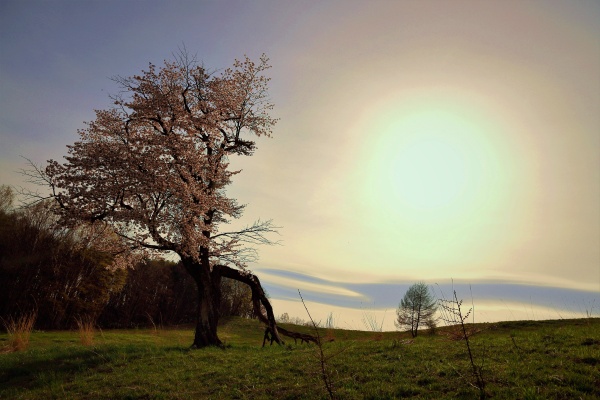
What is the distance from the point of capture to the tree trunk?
23922 mm

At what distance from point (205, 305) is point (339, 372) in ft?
46.6

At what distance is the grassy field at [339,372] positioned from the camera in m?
9.70

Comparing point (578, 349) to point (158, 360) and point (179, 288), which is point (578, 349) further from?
point (179, 288)

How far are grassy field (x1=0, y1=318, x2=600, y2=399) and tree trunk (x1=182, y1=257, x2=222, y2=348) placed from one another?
3761 millimetres

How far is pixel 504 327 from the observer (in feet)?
117

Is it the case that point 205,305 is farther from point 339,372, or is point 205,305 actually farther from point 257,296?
point 339,372

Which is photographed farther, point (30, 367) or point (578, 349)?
point (30, 367)

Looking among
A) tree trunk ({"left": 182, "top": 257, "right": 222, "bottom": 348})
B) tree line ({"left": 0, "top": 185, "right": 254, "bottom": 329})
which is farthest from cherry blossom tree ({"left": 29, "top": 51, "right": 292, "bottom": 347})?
tree line ({"left": 0, "top": 185, "right": 254, "bottom": 329})

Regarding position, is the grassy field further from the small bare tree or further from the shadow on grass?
the small bare tree

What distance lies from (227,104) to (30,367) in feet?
62.5

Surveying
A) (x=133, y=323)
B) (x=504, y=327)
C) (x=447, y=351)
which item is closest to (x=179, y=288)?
(x=133, y=323)

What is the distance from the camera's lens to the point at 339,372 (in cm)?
1253

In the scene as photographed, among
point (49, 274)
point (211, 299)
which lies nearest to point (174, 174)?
point (211, 299)

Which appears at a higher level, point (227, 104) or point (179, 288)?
point (227, 104)
